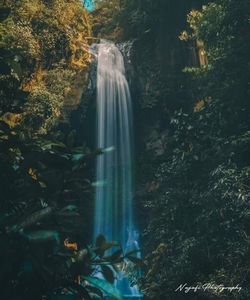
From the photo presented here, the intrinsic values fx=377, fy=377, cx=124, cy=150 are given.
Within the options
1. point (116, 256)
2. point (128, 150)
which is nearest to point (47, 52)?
point (128, 150)

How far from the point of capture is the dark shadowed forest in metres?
2.11

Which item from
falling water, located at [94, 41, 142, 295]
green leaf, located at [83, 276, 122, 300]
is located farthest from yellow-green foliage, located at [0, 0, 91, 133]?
green leaf, located at [83, 276, 122, 300]

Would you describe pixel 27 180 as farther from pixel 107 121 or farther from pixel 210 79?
pixel 107 121

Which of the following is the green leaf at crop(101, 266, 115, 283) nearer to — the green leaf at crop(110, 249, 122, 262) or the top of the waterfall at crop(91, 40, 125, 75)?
the green leaf at crop(110, 249, 122, 262)

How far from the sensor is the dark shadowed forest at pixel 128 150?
2109mm

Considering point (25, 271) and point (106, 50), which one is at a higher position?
point (106, 50)

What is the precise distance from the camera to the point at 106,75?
40.2 ft

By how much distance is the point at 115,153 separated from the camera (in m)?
12.3

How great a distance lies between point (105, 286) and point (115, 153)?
33.9ft

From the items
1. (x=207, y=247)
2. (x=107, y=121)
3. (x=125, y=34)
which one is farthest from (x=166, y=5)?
(x=207, y=247)

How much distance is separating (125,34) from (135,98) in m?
3.46

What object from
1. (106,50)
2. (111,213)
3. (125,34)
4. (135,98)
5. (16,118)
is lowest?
(111,213)

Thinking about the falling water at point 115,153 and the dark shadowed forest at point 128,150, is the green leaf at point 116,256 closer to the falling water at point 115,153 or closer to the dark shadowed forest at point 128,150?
the dark shadowed forest at point 128,150

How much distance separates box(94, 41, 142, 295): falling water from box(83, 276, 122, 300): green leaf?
31.7 feet
